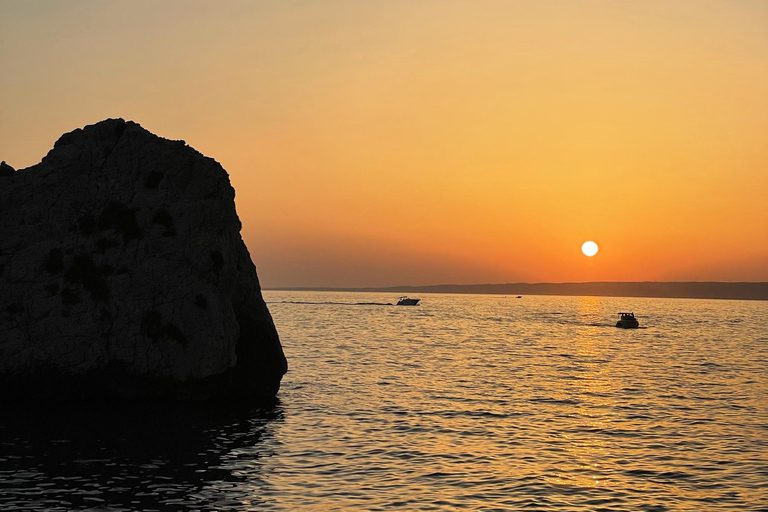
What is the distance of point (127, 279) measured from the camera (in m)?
36.8

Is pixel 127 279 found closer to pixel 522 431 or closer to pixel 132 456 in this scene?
pixel 132 456

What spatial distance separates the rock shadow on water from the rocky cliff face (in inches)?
77.9

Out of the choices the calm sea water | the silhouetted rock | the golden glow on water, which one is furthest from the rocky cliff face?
the golden glow on water

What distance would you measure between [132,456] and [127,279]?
13.3 metres

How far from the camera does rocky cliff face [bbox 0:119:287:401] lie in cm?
3484

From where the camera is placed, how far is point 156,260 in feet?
122

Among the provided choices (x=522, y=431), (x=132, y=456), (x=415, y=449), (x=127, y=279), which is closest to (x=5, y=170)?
(x=127, y=279)

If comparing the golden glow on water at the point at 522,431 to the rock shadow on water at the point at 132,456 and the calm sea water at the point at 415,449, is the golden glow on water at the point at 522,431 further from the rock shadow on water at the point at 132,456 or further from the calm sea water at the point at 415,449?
the rock shadow on water at the point at 132,456

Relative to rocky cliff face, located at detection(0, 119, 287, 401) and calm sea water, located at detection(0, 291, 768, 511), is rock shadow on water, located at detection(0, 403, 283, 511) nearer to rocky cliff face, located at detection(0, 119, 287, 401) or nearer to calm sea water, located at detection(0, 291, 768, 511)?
calm sea water, located at detection(0, 291, 768, 511)

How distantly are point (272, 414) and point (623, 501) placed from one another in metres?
19.8

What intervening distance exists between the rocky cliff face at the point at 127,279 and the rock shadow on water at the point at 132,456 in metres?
1.98

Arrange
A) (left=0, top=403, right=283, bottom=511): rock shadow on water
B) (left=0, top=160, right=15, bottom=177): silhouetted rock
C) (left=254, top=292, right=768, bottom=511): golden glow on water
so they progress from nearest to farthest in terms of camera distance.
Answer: (left=0, top=403, right=283, bottom=511): rock shadow on water
(left=254, top=292, right=768, bottom=511): golden glow on water
(left=0, top=160, right=15, bottom=177): silhouetted rock

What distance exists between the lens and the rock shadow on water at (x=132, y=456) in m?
20.4

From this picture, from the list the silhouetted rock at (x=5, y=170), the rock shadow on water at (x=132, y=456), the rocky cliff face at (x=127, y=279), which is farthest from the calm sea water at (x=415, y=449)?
the silhouetted rock at (x=5, y=170)
